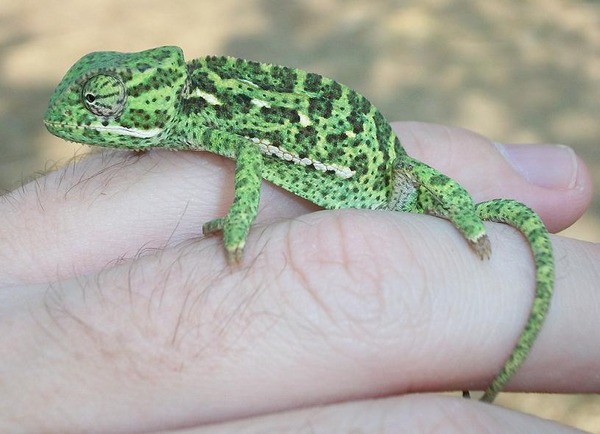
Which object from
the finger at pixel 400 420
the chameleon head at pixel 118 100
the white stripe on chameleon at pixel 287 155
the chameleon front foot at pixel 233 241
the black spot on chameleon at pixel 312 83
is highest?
the black spot on chameleon at pixel 312 83

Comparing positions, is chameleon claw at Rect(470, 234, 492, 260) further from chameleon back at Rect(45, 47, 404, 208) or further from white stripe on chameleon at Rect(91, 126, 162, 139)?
white stripe on chameleon at Rect(91, 126, 162, 139)

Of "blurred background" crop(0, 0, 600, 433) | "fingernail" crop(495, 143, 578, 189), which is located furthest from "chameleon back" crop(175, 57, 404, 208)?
"blurred background" crop(0, 0, 600, 433)

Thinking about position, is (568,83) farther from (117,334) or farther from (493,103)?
(117,334)

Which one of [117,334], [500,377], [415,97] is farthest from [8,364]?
[415,97]

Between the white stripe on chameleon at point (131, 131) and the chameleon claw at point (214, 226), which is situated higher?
the white stripe on chameleon at point (131, 131)

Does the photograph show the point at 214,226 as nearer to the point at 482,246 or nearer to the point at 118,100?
the point at 118,100

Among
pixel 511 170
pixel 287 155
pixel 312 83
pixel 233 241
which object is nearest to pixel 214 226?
pixel 233 241

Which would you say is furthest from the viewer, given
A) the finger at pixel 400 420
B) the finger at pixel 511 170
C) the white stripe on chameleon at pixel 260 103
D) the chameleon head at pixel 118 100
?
the finger at pixel 511 170

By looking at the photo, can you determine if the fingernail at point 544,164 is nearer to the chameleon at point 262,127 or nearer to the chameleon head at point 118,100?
the chameleon at point 262,127

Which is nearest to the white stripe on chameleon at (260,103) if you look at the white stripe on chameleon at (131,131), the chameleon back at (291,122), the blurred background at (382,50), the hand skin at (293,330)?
the chameleon back at (291,122)
